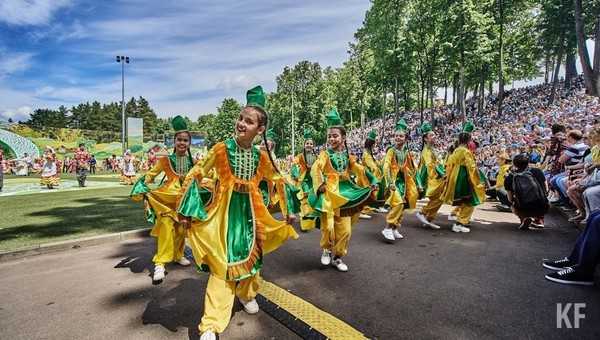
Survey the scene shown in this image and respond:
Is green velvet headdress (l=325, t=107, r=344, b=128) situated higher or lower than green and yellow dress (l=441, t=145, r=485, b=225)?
higher

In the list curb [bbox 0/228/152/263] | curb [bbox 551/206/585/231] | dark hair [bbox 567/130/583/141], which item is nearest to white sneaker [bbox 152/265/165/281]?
curb [bbox 0/228/152/263]

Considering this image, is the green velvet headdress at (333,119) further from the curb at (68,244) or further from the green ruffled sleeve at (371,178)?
the curb at (68,244)

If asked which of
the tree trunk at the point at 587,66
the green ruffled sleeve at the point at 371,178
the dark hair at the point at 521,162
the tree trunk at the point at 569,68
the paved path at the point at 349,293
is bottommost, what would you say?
A: the paved path at the point at 349,293

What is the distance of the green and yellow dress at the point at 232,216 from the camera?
2926 millimetres

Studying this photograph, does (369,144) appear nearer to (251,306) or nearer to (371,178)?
(371,178)

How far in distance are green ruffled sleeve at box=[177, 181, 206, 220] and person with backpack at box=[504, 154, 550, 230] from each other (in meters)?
6.51

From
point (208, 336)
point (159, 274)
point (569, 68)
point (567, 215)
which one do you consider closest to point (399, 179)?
point (567, 215)

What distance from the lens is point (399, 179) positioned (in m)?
6.72

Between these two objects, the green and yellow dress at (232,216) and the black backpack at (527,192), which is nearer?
the green and yellow dress at (232,216)

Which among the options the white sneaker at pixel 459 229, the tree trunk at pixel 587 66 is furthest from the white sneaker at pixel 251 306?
the tree trunk at pixel 587 66

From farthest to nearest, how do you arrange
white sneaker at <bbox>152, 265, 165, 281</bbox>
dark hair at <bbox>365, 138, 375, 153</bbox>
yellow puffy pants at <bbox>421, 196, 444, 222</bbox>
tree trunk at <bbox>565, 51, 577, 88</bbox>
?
tree trunk at <bbox>565, 51, 577, 88</bbox> → dark hair at <bbox>365, 138, 375, 153</bbox> → yellow puffy pants at <bbox>421, 196, 444, 222</bbox> → white sneaker at <bbox>152, 265, 165, 281</bbox>

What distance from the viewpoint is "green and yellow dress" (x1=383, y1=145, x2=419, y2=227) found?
6.29 metres

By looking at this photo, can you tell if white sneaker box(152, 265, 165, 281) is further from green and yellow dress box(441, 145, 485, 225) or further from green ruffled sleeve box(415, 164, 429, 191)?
green and yellow dress box(441, 145, 485, 225)

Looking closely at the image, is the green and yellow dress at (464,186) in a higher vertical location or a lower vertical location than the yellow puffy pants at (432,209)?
higher
